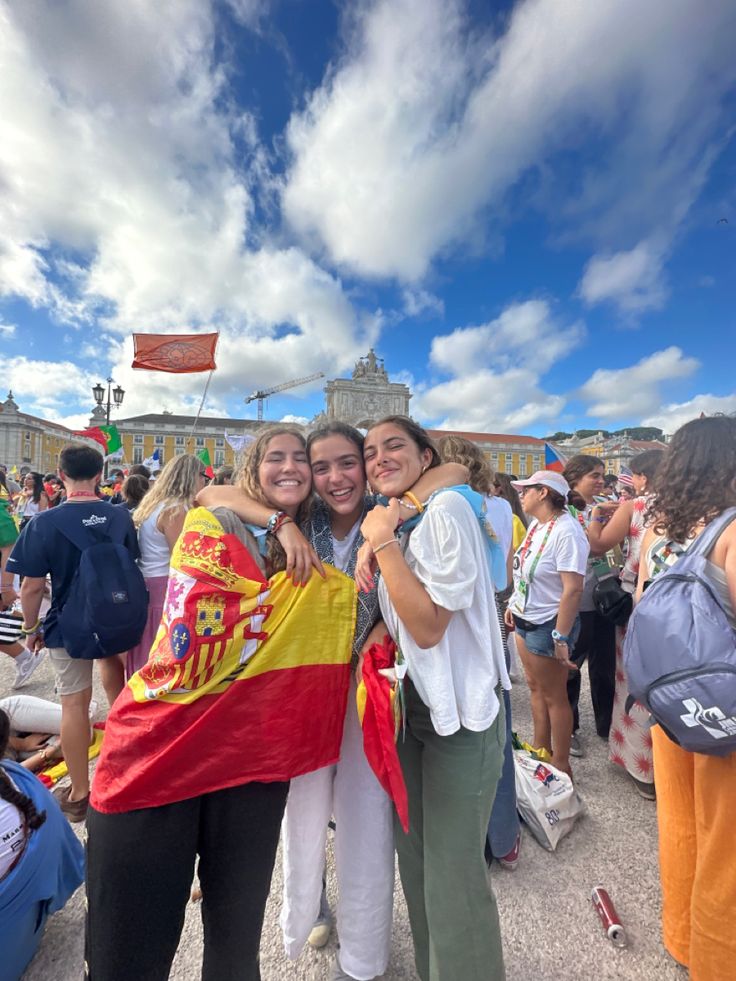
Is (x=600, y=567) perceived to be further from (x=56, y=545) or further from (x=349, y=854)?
(x=56, y=545)

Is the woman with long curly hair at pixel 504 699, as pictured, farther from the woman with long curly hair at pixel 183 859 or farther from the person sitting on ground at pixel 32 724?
the person sitting on ground at pixel 32 724

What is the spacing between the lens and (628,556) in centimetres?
336

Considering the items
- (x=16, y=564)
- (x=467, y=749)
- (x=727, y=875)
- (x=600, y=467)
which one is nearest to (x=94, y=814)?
(x=467, y=749)

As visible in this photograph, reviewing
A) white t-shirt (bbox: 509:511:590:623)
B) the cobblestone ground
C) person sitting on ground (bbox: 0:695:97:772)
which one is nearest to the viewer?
the cobblestone ground

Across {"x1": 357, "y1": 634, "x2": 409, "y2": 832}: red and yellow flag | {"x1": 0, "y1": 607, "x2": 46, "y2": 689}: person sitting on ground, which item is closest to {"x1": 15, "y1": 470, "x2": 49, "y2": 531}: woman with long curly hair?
{"x1": 0, "y1": 607, "x2": 46, "y2": 689}: person sitting on ground

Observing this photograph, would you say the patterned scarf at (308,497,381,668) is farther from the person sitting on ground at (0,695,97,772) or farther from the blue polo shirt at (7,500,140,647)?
the person sitting on ground at (0,695,97,772)

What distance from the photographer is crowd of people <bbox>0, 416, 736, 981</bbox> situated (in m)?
1.30

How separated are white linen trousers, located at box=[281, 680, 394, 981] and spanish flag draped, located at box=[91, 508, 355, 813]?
24cm

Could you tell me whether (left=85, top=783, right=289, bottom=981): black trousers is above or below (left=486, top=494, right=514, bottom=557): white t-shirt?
below

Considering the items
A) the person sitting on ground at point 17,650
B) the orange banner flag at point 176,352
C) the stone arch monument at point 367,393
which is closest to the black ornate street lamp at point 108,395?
the orange banner flag at point 176,352

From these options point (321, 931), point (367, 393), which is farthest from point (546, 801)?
point (367, 393)

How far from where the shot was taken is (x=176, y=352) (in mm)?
10250

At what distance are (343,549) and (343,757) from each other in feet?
2.74

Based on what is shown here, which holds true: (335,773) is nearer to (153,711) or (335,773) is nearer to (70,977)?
(153,711)
